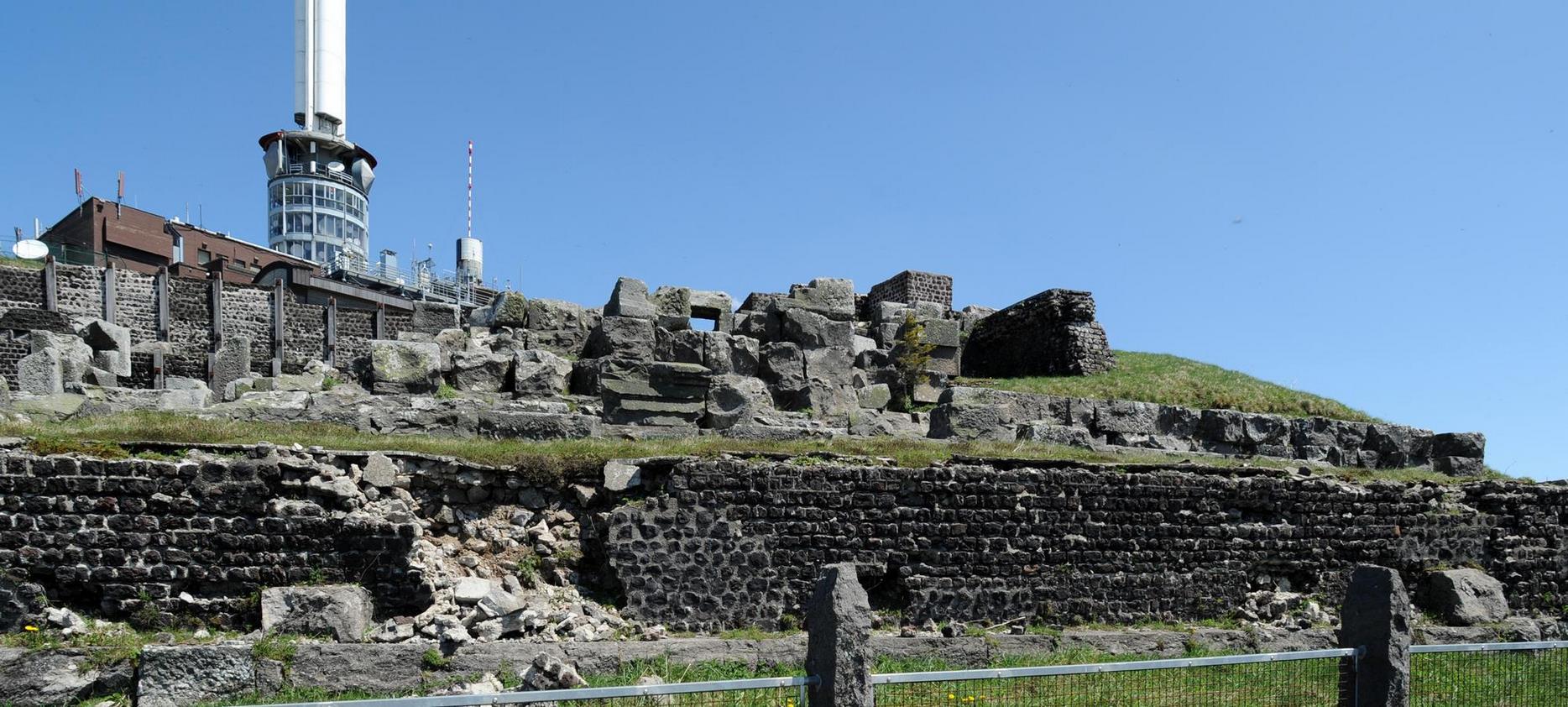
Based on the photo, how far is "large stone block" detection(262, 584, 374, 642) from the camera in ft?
27.0

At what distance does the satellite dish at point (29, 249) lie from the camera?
1282 inches

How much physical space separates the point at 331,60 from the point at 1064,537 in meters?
64.0

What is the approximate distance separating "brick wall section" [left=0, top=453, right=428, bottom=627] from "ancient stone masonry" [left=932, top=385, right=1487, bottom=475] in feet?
35.1

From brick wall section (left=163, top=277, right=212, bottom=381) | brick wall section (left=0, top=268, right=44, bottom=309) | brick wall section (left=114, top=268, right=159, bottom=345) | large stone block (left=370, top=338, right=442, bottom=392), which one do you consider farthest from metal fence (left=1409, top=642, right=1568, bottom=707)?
brick wall section (left=114, top=268, right=159, bottom=345)

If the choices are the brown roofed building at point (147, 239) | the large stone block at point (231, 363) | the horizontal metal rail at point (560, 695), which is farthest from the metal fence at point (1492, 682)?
the brown roofed building at point (147, 239)

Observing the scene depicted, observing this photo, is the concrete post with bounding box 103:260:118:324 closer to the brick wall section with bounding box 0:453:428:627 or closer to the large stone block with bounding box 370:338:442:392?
the large stone block with bounding box 370:338:442:392

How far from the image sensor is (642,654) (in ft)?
28.8

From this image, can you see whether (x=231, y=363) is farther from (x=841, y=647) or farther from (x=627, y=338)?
(x=841, y=647)

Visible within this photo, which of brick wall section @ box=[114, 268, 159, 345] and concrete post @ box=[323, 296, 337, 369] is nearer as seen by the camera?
brick wall section @ box=[114, 268, 159, 345]

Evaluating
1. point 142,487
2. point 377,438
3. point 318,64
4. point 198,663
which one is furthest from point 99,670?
point 318,64

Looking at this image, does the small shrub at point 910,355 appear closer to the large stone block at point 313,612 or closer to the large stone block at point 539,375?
the large stone block at point 539,375

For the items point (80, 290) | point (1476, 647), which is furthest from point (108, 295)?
point (1476, 647)

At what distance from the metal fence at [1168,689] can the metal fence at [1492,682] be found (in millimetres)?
871

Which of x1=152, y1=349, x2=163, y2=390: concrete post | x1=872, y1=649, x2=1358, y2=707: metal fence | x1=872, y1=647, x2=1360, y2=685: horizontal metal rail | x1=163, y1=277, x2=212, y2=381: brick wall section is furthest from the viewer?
x1=163, y1=277, x2=212, y2=381: brick wall section
